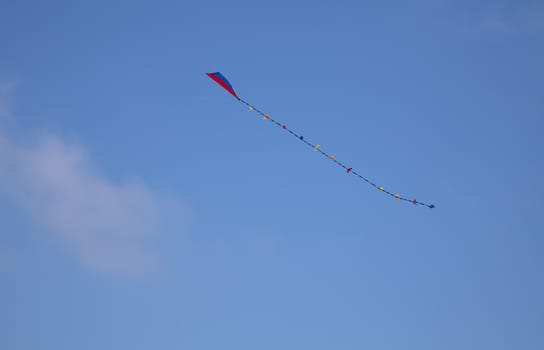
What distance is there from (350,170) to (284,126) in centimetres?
498

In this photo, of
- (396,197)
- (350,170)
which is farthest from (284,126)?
(396,197)

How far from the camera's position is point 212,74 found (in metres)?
36.8

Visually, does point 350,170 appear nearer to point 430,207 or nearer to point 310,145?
point 310,145

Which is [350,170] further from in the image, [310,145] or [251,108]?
[251,108]

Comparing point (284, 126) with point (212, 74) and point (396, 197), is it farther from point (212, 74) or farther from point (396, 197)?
point (396, 197)

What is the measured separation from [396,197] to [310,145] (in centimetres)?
651

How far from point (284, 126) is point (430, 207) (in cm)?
1058

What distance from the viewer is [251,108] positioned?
3622cm

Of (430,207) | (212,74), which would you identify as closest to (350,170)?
(430,207)

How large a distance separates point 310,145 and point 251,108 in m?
4.33

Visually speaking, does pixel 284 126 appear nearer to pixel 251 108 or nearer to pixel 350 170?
pixel 251 108

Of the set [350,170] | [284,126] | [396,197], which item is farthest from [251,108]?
[396,197]

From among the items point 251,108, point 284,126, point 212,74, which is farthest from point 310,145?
point 212,74

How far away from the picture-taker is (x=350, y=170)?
121 feet
